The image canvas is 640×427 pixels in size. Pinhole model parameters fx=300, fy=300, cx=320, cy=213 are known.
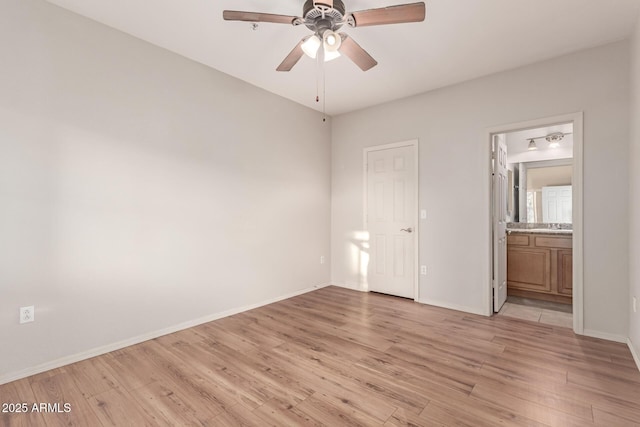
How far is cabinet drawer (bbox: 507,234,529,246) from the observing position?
4.23 metres

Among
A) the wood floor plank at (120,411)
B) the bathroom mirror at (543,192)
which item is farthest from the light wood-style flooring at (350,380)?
the bathroom mirror at (543,192)

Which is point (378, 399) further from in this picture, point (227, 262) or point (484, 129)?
point (484, 129)

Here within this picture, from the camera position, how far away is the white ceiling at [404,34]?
229 centimetres

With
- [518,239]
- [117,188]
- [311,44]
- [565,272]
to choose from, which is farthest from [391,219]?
[117,188]

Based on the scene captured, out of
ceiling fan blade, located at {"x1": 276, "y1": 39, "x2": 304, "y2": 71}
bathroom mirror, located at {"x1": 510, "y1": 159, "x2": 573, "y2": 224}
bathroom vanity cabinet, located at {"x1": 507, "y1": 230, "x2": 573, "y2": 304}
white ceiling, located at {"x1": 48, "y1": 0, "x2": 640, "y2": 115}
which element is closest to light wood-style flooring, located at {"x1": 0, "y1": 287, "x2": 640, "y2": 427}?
bathroom vanity cabinet, located at {"x1": 507, "y1": 230, "x2": 573, "y2": 304}

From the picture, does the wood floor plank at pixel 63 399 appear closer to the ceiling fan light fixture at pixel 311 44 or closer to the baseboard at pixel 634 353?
the ceiling fan light fixture at pixel 311 44

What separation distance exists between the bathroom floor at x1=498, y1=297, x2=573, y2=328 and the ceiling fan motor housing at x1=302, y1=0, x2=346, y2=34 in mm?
3481

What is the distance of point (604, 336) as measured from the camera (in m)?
2.77

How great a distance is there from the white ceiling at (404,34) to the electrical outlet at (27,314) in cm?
229

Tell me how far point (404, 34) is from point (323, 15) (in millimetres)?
980

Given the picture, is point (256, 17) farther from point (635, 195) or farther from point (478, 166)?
point (635, 195)

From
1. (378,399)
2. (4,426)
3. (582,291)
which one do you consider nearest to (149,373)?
(4,426)

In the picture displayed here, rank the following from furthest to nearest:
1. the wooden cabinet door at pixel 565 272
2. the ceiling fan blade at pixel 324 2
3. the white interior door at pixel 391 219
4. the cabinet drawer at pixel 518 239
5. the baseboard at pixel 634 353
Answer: the cabinet drawer at pixel 518 239 < the white interior door at pixel 391 219 < the wooden cabinet door at pixel 565 272 < the baseboard at pixel 634 353 < the ceiling fan blade at pixel 324 2

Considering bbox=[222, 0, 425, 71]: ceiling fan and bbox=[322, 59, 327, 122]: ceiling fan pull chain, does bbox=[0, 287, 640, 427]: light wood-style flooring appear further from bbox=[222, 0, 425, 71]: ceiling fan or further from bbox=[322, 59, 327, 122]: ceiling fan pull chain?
bbox=[322, 59, 327, 122]: ceiling fan pull chain
